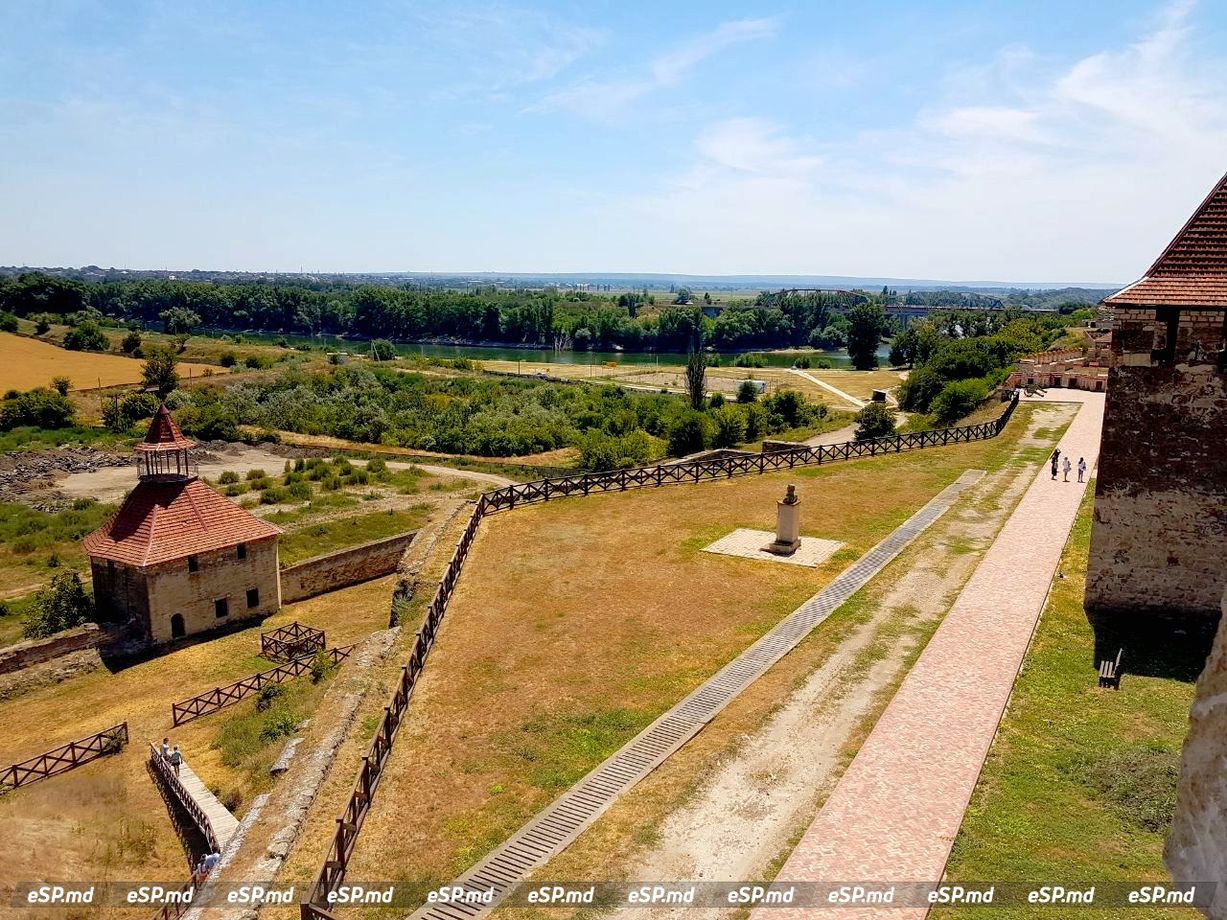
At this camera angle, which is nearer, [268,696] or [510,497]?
[268,696]

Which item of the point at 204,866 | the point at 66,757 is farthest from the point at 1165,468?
the point at 66,757

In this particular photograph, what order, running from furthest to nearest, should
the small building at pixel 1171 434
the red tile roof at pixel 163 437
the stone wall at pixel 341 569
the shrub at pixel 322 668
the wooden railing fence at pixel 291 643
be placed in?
the stone wall at pixel 341 569, the red tile roof at pixel 163 437, the wooden railing fence at pixel 291 643, the shrub at pixel 322 668, the small building at pixel 1171 434

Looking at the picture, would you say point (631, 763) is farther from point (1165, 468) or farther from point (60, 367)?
point (60, 367)

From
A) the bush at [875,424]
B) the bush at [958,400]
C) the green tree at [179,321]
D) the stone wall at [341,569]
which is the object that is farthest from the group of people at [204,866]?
the green tree at [179,321]

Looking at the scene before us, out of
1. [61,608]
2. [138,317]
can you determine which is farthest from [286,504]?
[138,317]

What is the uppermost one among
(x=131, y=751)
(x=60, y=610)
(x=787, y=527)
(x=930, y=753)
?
(x=787, y=527)

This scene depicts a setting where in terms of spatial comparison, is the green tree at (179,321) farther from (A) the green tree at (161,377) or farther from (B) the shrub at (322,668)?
(B) the shrub at (322,668)
